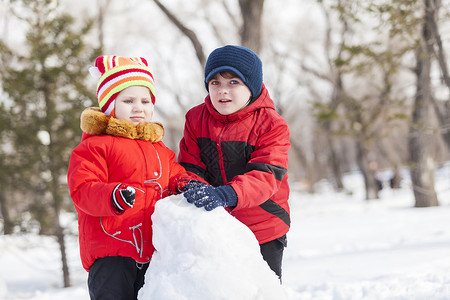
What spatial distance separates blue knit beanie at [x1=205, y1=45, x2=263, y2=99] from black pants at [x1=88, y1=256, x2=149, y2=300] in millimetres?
1075

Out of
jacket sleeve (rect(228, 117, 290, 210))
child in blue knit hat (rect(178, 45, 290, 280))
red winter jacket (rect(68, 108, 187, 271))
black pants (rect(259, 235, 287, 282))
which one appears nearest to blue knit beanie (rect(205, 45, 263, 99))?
child in blue knit hat (rect(178, 45, 290, 280))

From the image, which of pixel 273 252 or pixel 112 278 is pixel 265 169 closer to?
pixel 273 252

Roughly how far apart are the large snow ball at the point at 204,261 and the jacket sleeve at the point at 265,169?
0.57ft

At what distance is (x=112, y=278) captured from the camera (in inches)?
78.5

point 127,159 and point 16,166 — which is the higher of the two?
point 127,159

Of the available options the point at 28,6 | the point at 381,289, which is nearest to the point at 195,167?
the point at 381,289

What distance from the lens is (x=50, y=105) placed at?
23.5 ft

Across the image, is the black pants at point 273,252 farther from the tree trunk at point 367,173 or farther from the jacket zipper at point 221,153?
the tree trunk at point 367,173

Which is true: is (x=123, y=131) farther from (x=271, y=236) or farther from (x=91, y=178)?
(x=271, y=236)

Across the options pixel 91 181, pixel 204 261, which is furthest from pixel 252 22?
pixel 204 261

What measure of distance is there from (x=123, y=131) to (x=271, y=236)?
98cm

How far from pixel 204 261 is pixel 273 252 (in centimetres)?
76

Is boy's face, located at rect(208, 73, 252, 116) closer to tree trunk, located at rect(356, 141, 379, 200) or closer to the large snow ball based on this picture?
the large snow ball

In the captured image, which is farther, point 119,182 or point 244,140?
point 244,140
